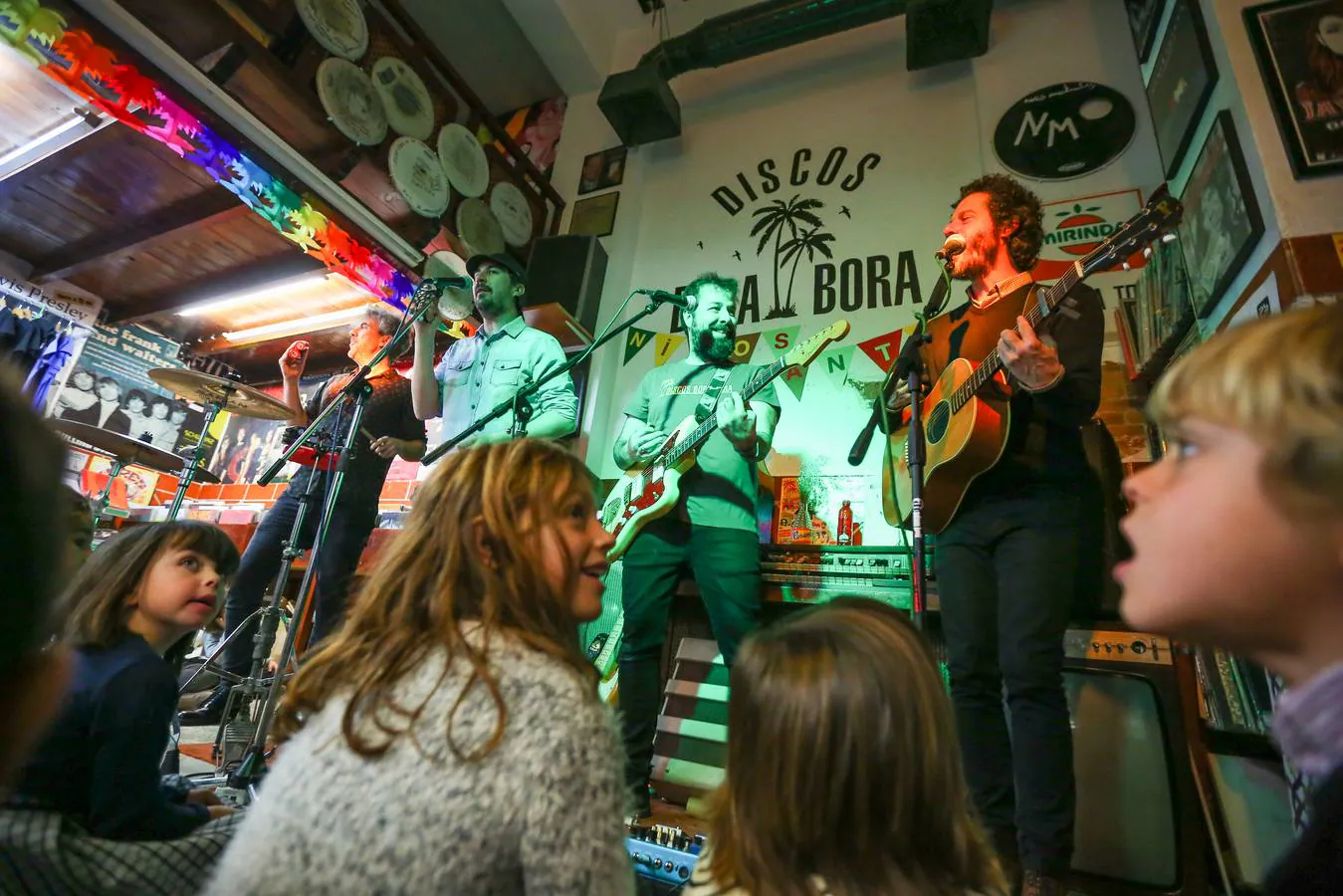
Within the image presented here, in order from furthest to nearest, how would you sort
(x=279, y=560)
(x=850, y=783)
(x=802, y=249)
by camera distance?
1. (x=802, y=249)
2. (x=279, y=560)
3. (x=850, y=783)

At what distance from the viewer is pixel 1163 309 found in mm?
2799

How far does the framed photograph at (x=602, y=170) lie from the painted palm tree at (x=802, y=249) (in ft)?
5.77

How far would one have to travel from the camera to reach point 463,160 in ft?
14.6

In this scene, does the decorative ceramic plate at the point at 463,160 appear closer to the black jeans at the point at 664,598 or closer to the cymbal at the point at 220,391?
the cymbal at the point at 220,391

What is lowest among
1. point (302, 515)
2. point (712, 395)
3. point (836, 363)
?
point (302, 515)

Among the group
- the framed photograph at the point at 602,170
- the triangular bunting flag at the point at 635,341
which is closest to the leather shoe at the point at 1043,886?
the triangular bunting flag at the point at 635,341

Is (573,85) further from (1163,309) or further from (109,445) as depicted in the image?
(1163,309)

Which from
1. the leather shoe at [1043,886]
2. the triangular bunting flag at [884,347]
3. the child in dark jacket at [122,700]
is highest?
the triangular bunting flag at [884,347]

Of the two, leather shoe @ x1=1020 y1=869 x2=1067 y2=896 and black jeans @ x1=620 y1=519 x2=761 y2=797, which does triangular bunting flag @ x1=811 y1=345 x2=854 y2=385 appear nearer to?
black jeans @ x1=620 y1=519 x2=761 y2=797

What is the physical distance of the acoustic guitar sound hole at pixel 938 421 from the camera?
210 centimetres

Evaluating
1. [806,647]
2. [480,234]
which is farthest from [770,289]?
[806,647]

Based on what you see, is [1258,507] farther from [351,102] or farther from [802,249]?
[351,102]

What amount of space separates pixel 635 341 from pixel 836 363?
1.46 meters

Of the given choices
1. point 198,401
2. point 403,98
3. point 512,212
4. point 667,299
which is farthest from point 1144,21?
point 198,401
